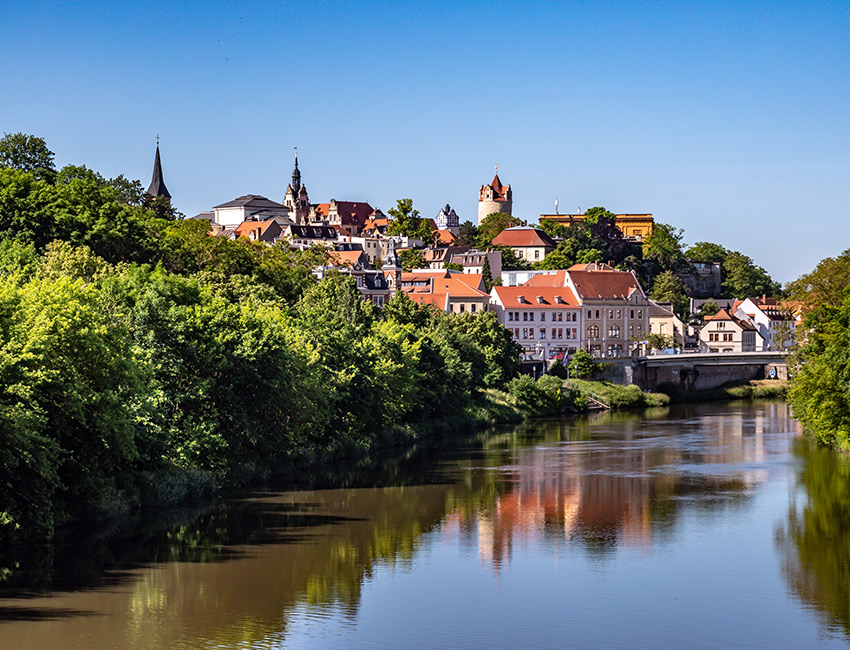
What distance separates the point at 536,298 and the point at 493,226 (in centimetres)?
6075

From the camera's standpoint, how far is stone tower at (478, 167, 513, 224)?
635 feet

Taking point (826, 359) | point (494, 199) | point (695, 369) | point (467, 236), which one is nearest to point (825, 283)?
point (826, 359)

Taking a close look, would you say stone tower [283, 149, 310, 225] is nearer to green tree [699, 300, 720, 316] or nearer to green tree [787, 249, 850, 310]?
green tree [699, 300, 720, 316]

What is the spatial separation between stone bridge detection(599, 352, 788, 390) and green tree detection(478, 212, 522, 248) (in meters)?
58.7

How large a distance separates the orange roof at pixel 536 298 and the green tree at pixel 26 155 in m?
39.9

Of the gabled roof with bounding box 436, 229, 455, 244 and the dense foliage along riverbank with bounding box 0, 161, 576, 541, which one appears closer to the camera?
the dense foliage along riverbank with bounding box 0, 161, 576, 541

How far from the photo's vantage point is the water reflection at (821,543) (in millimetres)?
24500

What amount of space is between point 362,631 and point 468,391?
43.7 metres

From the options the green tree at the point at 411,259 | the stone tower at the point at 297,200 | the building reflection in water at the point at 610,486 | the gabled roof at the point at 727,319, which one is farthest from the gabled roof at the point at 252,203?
the building reflection in water at the point at 610,486

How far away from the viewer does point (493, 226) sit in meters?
159

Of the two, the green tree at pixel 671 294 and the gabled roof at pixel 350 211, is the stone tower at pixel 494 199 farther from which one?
the green tree at pixel 671 294

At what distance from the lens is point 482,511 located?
114ft

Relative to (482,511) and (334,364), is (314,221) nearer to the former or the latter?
(334,364)

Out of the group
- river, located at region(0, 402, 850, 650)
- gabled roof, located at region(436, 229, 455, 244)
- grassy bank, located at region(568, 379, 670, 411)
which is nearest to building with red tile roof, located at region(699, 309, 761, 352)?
grassy bank, located at region(568, 379, 670, 411)
